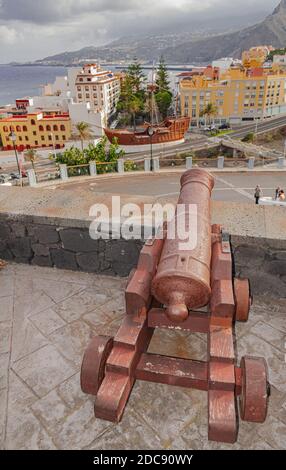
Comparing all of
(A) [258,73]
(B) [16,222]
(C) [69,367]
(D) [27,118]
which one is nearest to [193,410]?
(C) [69,367]

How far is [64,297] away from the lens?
3.66 meters

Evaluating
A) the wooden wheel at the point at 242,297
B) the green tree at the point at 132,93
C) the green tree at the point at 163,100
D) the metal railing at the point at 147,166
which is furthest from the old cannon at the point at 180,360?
the green tree at the point at 163,100

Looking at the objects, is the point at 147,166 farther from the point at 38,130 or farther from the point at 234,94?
the point at 234,94

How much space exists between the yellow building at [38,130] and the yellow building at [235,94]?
26.9 meters

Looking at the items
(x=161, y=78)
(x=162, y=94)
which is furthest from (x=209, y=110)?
(x=161, y=78)

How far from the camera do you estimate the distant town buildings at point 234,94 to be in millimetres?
72188

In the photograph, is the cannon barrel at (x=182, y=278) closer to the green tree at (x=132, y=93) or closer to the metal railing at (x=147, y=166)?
the metal railing at (x=147, y=166)

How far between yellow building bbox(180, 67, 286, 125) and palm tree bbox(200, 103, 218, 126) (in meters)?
0.98

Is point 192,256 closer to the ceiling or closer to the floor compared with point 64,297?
closer to the ceiling

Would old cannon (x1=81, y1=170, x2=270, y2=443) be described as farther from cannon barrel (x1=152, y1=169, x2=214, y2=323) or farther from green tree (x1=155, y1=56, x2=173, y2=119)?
green tree (x1=155, y1=56, x2=173, y2=119)

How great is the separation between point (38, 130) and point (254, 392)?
61.9 meters

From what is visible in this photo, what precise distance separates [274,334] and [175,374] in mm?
1142
